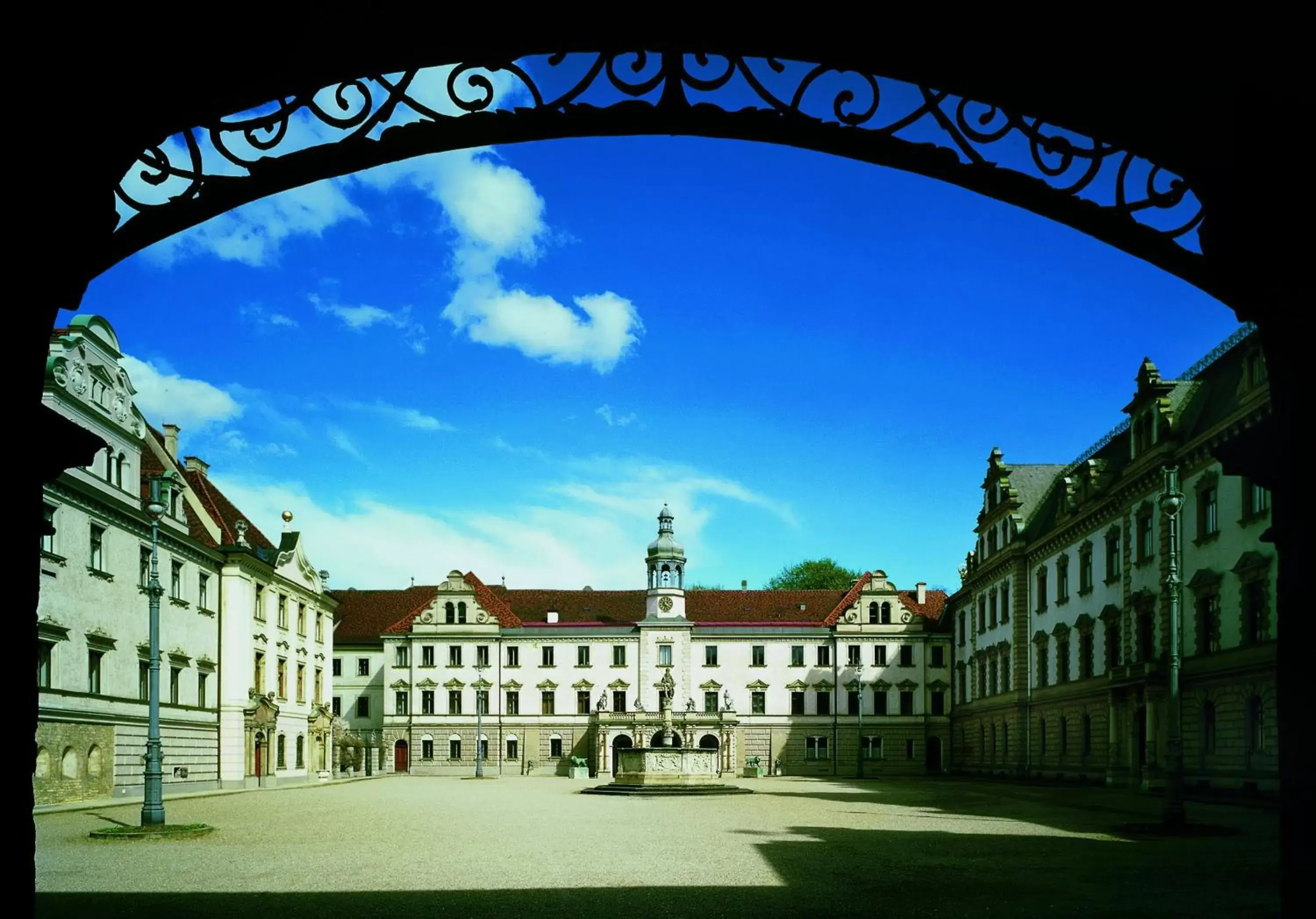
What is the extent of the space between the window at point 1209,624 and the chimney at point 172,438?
37.4m

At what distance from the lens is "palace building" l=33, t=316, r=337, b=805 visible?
35.4m

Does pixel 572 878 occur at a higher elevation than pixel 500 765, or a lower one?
higher

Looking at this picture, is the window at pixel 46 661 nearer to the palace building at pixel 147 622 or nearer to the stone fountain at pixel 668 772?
the palace building at pixel 147 622

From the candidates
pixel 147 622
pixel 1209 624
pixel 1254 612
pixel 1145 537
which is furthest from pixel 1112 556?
pixel 147 622

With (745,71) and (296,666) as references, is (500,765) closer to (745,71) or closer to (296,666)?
(296,666)

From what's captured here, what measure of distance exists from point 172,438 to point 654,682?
36256mm

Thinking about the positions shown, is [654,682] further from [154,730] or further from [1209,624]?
[154,730]

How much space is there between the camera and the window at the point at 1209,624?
35.9m

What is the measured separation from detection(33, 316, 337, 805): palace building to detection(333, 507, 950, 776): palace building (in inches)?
658

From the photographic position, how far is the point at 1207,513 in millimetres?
37094

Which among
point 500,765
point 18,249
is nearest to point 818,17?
point 18,249

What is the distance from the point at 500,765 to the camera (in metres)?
78.2

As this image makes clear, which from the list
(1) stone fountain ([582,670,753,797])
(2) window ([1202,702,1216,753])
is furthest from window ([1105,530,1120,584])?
(1) stone fountain ([582,670,753,797])

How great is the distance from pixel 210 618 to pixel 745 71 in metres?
47.3
